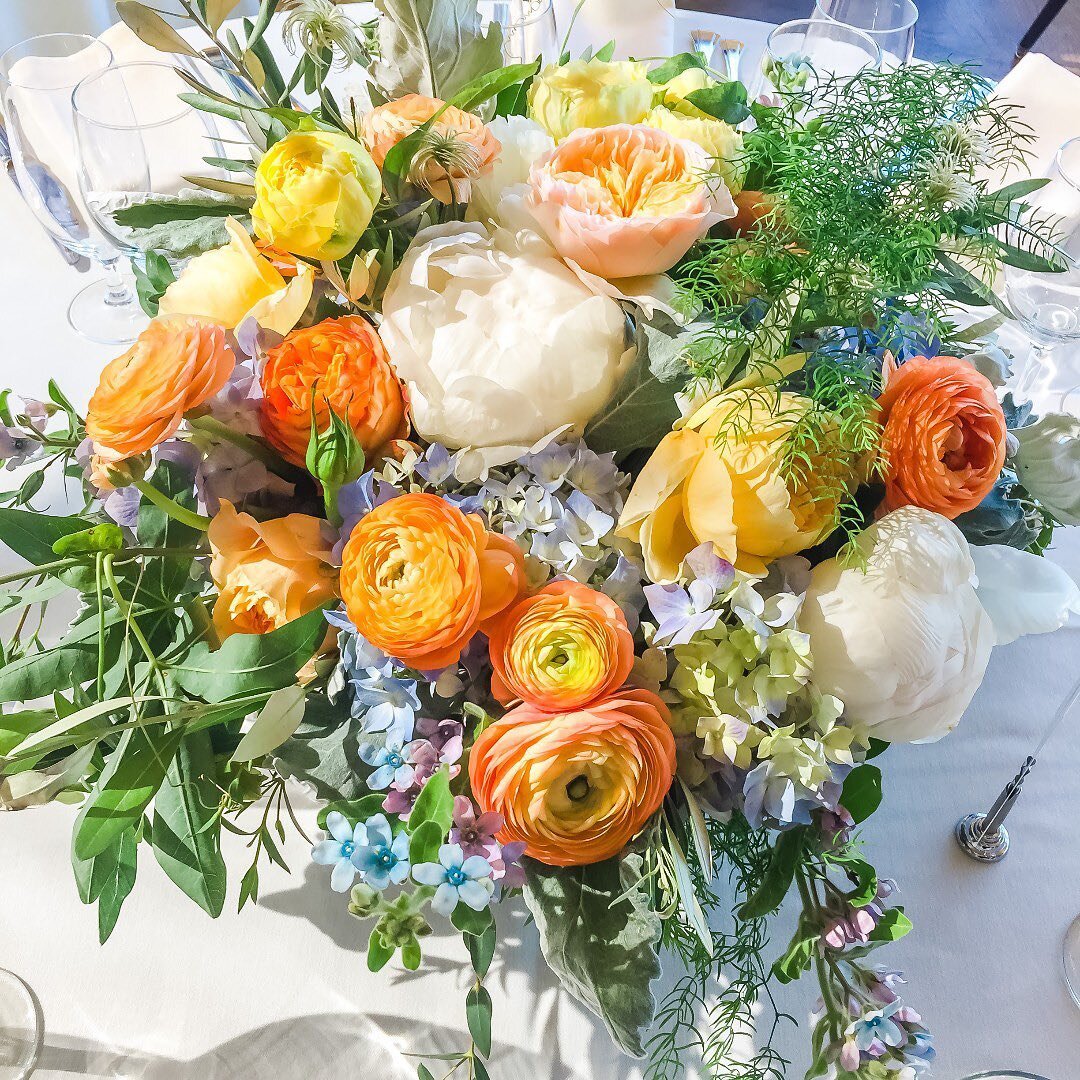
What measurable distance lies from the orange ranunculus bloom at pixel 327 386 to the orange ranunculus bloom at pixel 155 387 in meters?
0.03

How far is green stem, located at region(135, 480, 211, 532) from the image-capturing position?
45cm

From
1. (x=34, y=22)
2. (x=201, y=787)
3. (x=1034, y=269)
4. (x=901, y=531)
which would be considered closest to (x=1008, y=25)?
(x=34, y=22)

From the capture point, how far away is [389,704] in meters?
0.44

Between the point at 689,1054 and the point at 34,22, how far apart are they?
6.40 ft

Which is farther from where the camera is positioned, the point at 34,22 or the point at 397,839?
the point at 34,22

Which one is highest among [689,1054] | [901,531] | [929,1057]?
[901,531]

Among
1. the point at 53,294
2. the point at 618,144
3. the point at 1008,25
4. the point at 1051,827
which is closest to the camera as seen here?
the point at 618,144

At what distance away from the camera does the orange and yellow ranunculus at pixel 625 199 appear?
0.48m

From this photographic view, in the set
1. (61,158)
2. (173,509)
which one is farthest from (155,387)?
(61,158)

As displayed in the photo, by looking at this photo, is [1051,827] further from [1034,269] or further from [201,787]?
[201,787]

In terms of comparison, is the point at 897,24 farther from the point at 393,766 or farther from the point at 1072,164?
the point at 393,766

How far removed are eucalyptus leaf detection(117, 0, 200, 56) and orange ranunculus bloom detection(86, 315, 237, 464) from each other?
0.61 feet

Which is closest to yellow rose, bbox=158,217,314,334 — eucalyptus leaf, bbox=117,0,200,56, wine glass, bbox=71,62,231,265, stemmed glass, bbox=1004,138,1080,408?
eucalyptus leaf, bbox=117,0,200,56

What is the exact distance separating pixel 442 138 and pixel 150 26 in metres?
0.18
